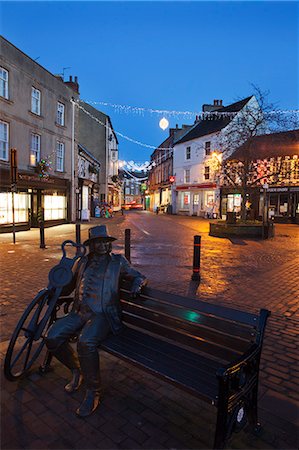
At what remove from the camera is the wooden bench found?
7.18ft

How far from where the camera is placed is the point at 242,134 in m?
16.2

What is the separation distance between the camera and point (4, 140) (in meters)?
15.5

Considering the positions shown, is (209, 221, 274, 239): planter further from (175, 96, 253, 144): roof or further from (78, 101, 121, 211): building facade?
(78, 101, 121, 211): building facade

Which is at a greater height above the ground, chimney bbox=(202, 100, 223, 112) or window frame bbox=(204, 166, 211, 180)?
chimney bbox=(202, 100, 223, 112)

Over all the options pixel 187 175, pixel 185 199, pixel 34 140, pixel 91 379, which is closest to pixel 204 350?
pixel 91 379

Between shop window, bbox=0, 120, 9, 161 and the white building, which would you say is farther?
the white building

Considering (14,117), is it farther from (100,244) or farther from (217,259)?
(100,244)

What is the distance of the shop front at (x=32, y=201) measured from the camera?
15555 millimetres

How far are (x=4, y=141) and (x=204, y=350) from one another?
1584cm

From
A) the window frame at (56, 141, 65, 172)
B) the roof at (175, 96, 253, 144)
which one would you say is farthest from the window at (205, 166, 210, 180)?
the window frame at (56, 141, 65, 172)

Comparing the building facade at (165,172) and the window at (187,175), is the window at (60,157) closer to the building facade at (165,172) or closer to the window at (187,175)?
the window at (187,175)

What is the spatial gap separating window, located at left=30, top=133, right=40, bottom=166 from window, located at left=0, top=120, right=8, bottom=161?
201cm

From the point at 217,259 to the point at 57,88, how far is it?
53.1ft

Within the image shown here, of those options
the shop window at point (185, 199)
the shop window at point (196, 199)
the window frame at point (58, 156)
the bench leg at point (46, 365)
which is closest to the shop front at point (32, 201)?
the window frame at point (58, 156)
